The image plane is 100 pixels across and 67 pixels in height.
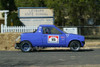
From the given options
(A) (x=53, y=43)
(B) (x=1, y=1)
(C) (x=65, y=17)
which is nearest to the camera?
(A) (x=53, y=43)

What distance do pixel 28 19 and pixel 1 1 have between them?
48.8 feet

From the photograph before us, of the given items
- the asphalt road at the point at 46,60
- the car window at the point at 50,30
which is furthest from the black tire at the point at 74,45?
the asphalt road at the point at 46,60

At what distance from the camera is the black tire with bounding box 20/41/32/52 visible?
1457 cm

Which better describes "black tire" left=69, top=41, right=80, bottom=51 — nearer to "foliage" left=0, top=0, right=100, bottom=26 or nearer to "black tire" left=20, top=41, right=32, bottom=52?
"black tire" left=20, top=41, right=32, bottom=52

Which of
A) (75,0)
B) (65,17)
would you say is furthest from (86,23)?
(75,0)

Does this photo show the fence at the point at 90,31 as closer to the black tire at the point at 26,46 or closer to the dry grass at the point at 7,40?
the dry grass at the point at 7,40

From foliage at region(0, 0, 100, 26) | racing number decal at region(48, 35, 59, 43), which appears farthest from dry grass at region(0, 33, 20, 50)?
foliage at region(0, 0, 100, 26)

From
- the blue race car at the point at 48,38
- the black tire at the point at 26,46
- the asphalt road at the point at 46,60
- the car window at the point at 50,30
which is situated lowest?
the asphalt road at the point at 46,60

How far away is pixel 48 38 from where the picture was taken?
14477 millimetres

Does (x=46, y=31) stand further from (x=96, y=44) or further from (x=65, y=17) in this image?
(x=65, y=17)

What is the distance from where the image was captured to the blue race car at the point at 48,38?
1447 centimetres

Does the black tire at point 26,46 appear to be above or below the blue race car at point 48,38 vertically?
below

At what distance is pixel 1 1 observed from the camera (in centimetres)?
3678

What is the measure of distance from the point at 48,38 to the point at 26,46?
5.27ft
